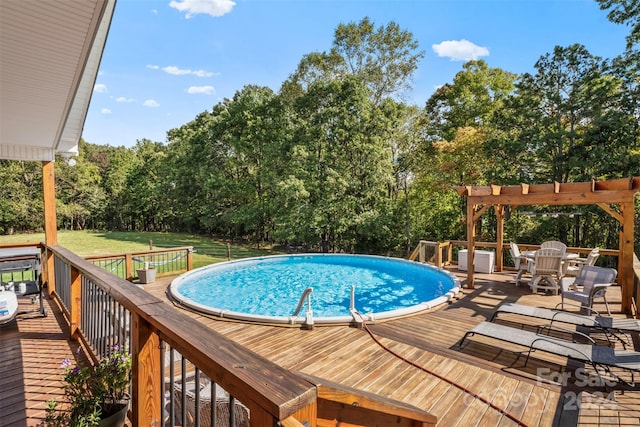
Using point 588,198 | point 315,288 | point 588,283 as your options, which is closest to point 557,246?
point 588,198

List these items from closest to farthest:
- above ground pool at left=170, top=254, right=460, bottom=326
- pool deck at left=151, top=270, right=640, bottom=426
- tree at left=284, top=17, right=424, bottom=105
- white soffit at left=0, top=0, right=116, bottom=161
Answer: white soffit at left=0, top=0, right=116, bottom=161 < pool deck at left=151, top=270, right=640, bottom=426 < above ground pool at left=170, top=254, right=460, bottom=326 < tree at left=284, top=17, right=424, bottom=105

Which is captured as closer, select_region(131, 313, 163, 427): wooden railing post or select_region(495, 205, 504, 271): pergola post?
select_region(131, 313, 163, 427): wooden railing post

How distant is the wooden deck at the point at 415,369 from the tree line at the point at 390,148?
10.3 metres

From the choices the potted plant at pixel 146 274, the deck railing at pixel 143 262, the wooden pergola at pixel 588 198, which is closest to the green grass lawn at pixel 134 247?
the deck railing at pixel 143 262

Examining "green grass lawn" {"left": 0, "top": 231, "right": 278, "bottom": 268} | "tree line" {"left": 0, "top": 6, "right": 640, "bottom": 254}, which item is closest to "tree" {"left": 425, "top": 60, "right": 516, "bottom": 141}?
"tree line" {"left": 0, "top": 6, "right": 640, "bottom": 254}

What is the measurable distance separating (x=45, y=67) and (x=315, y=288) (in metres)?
8.87

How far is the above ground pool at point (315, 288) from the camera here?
766cm

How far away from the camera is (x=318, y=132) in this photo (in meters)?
18.9

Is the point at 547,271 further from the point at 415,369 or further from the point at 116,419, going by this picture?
the point at 116,419

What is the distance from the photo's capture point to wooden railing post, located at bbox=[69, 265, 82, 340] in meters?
3.75

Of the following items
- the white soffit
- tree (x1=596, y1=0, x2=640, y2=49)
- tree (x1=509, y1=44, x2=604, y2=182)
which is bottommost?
the white soffit

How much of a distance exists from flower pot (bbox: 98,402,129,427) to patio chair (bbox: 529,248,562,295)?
343 inches

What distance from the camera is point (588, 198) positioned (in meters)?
7.04

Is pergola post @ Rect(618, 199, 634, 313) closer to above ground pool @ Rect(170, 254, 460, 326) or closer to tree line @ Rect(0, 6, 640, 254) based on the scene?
above ground pool @ Rect(170, 254, 460, 326)
